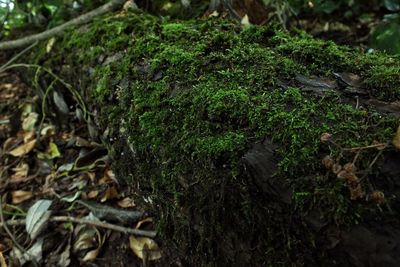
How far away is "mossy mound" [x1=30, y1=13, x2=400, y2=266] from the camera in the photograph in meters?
0.86

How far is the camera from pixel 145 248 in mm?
1679

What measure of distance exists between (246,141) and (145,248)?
35.0 inches

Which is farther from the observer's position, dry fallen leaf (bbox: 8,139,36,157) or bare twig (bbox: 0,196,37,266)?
dry fallen leaf (bbox: 8,139,36,157)

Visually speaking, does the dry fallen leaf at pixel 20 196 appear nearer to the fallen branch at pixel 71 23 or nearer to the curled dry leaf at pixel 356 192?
the fallen branch at pixel 71 23

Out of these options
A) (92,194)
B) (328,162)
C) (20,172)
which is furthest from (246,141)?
(20,172)

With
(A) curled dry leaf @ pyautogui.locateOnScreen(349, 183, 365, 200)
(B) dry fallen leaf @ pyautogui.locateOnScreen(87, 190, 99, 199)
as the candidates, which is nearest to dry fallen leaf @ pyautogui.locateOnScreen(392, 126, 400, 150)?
(A) curled dry leaf @ pyautogui.locateOnScreen(349, 183, 365, 200)

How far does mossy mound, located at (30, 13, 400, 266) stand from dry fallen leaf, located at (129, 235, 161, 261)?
26 centimetres

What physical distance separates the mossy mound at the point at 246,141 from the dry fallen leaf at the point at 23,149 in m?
1.08

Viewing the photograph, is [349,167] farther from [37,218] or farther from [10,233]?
[10,233]

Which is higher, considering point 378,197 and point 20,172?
point 378,197

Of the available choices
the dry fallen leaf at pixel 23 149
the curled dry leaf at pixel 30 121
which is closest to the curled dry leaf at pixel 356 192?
the dry fallen leaf at pixel 23 149

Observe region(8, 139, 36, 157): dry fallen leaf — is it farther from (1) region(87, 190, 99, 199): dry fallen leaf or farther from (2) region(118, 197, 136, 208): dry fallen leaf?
(2) region(118, 197, 136, 208): dry fallen leaf

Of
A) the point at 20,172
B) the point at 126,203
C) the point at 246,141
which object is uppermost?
the point at 246,141

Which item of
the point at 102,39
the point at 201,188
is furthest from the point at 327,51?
the point at 102,39
